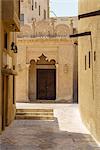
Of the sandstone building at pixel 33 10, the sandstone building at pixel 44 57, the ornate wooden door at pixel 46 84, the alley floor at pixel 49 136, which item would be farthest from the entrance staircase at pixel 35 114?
the sandstone building at pixel 33 10

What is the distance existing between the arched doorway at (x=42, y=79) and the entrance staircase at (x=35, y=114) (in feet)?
21.9

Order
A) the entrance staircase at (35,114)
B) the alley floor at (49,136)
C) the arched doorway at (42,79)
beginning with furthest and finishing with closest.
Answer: the arched doorway at (42,79) < the entrance staircase at (35,114) < the alley floor at (49,136)

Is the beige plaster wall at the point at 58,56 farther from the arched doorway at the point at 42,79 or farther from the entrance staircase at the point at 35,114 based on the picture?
the entrance staircase at the point at 35,114

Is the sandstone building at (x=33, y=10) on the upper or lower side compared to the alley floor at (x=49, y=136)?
upper

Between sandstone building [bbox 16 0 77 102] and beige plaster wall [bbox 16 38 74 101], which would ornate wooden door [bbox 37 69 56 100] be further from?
beige plaster wall [bbox 16 38 74 101]

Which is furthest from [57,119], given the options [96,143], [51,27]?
[51,27]

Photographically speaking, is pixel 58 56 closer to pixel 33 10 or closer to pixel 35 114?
pixel 35 114

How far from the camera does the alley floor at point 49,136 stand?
34.9ft

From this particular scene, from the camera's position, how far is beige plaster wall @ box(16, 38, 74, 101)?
24188 mm

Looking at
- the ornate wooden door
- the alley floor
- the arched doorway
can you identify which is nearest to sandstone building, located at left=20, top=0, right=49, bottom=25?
the arched doorway

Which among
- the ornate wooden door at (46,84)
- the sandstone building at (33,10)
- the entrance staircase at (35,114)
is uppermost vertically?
the sandstone building at (33,10)

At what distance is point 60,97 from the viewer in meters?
24.4

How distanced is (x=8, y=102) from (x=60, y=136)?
3.82 m

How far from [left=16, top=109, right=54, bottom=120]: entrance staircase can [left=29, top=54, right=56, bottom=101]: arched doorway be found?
668cm
